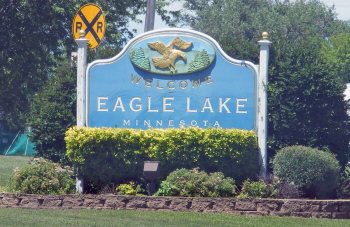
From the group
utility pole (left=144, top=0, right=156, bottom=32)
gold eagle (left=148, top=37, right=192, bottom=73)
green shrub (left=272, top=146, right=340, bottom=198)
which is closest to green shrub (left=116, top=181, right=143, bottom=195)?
gold eagle (left=148, top=37, right=192, bottom=73)

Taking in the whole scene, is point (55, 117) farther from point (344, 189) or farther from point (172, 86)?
point (344, 189)

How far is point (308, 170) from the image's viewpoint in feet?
29.1

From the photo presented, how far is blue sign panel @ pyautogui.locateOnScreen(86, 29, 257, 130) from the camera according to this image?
984 centimetres

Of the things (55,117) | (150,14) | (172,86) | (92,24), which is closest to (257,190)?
(172,86)

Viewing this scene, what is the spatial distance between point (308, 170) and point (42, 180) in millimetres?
4894

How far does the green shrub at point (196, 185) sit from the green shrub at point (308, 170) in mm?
1030

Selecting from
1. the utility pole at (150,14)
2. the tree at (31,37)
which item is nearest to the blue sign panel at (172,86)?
the utility pole at (150,14)

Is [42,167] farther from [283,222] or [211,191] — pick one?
[283,222]

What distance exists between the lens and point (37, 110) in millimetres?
11391

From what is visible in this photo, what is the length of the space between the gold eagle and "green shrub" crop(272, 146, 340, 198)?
2.85 metres

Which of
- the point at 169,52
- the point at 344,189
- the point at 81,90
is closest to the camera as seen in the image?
the point at 344,189

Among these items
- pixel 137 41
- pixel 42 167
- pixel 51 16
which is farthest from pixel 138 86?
pixel 51 16

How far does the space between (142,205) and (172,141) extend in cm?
138

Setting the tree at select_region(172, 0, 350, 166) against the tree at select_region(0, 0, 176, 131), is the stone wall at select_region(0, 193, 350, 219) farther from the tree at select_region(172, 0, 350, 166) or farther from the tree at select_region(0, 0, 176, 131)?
the tree at select_region(0, 0, 176, 131)
